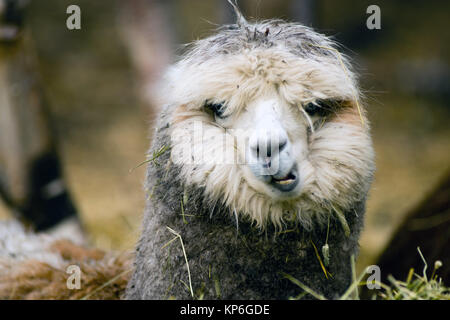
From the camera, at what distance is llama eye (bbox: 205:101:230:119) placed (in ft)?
6.19

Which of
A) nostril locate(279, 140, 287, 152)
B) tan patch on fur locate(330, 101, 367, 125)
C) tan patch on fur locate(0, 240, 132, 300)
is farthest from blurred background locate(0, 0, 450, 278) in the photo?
nostril locate(279, 140, 287, 152)

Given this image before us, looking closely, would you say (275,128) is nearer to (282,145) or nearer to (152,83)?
(282,145)

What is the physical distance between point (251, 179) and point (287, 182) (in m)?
0.13

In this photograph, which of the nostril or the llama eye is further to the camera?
the llama eye

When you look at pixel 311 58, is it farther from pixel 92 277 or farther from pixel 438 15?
pixel 438 15

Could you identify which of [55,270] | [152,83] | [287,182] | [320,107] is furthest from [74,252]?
[152,83]

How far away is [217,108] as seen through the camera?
1.91m

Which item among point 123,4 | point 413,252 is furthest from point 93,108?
point 413,252

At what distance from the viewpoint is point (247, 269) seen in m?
1.96

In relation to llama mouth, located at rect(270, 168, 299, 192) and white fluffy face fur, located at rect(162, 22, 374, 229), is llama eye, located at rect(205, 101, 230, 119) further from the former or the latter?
llama mouth, located at rect(270, 168, 299, 192)

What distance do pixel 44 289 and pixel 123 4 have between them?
3649 millimetres

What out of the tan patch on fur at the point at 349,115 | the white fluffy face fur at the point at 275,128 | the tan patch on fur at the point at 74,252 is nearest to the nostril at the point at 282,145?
the white fluffy face fur at the point at 275,128

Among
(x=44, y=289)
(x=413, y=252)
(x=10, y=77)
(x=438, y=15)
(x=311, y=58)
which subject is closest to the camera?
(x=311, y=58)

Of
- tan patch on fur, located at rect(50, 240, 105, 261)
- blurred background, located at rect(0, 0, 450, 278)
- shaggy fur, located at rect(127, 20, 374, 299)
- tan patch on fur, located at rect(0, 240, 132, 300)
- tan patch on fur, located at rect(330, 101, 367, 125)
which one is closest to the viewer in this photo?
shaggy fur, located at rect(127, 20, 374, 299)
